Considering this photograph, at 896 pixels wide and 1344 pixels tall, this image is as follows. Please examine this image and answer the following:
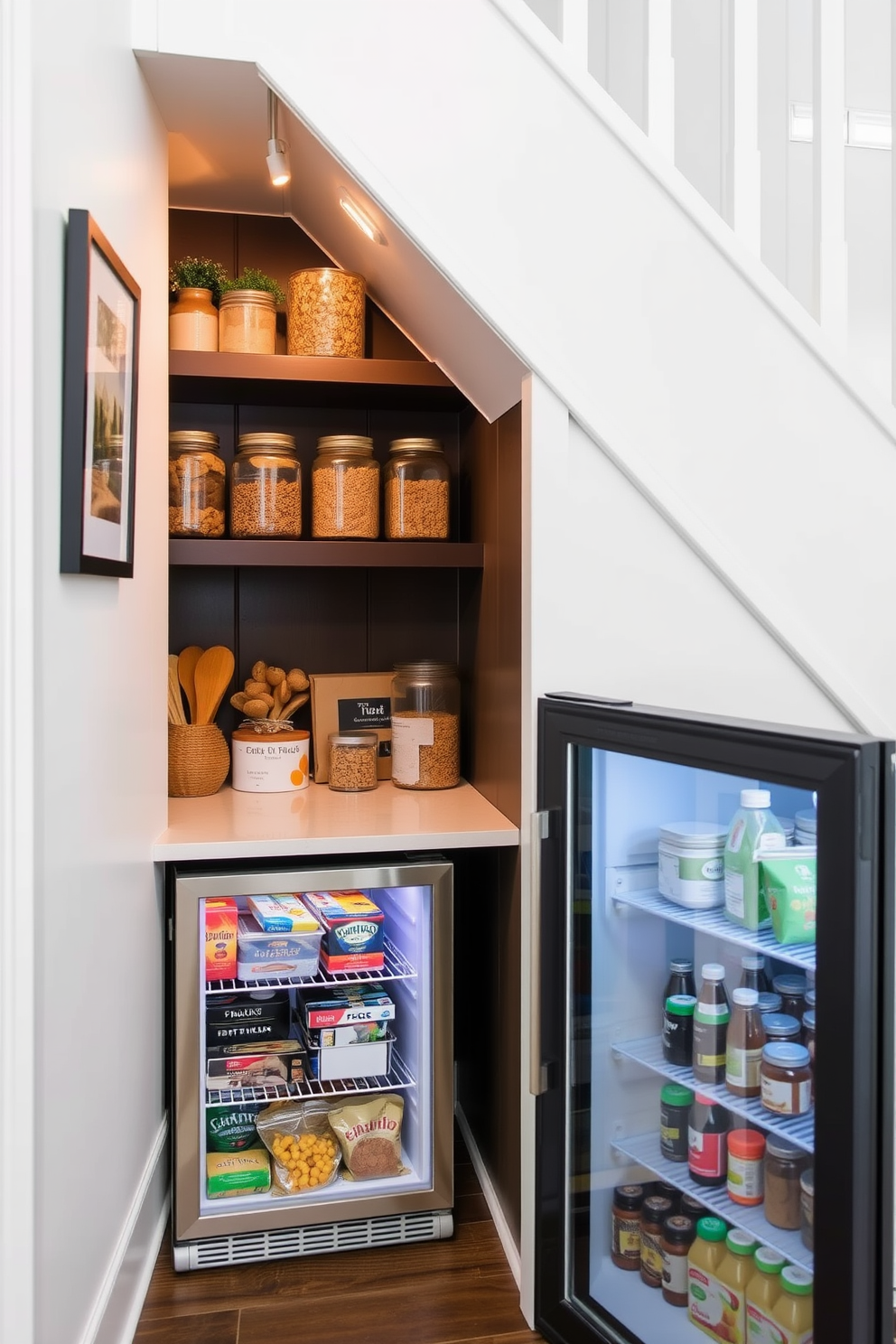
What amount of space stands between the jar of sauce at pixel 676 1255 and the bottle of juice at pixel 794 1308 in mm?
233

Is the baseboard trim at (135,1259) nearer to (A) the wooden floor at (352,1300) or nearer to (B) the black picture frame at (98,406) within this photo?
(A) the wooden floor at (352,1300)

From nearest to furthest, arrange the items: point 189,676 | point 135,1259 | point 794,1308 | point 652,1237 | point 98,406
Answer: point 794,1308, point 98,406, point 652,1237, point 135,1259, point 189,676

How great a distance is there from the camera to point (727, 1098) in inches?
58.3

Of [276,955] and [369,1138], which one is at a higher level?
[276,955]

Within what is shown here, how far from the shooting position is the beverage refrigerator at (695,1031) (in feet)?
3.79

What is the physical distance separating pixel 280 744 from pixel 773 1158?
139 cm

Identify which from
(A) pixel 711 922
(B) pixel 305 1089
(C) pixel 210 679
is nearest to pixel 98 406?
(C) pixel 210 679

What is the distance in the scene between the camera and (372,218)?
1.98 meters

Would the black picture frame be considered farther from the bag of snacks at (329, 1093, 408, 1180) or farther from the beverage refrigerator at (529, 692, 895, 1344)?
the bag of snacks at (329, 1093, 408, 1180)

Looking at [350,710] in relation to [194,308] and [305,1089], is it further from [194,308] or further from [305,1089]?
[194,308]

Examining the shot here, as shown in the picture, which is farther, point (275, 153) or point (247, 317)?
point (247, 317)

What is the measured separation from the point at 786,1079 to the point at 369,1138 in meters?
→ 1.05

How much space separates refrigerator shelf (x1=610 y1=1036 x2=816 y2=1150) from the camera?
1.32 m

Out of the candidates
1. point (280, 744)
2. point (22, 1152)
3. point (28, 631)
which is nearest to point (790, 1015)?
point (22, 1152)
